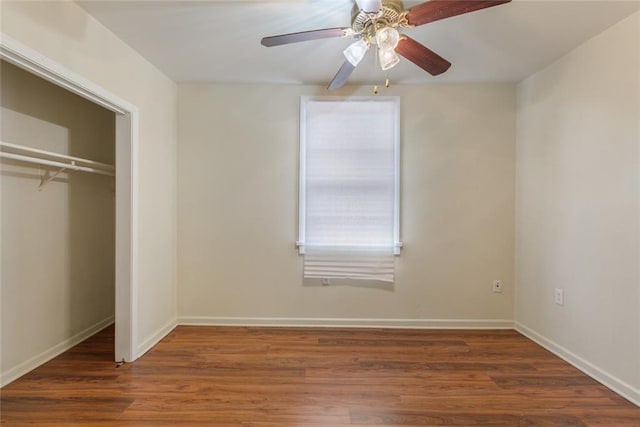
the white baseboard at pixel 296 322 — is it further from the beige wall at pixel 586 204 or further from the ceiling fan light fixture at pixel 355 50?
the ceiling fan light fixture at pixel 355 50

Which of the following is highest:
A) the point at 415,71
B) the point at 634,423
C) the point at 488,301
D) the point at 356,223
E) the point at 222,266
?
the point at 415,71

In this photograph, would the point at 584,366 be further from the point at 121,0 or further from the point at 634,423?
the point at 121,0

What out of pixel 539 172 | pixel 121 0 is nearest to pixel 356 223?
pixel 539 172

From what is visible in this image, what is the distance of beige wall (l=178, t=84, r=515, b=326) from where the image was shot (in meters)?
2.90

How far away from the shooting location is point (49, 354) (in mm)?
2283

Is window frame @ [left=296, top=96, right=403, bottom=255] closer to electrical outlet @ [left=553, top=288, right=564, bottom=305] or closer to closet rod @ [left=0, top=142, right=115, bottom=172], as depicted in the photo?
electrical outlet @ [left=553, top=288, right=564, bottom=305]

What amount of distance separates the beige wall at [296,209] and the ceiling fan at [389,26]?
1.19m

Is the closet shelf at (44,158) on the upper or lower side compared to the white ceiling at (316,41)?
lower

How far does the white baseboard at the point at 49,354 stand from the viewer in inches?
77.9

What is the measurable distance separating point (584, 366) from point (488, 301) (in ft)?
2.73

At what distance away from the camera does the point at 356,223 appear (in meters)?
2.92

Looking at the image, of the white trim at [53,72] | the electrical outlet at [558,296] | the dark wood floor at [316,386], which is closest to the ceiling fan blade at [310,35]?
the white trim at [53,72]

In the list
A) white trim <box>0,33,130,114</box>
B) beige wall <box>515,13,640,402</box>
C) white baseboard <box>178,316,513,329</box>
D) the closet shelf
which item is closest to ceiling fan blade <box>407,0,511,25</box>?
beige wall <box>515,13,640,402</box>

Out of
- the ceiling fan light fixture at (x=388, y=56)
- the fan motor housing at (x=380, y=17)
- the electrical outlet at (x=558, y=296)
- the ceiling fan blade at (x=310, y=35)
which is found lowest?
the electrical outlet at (x=558, y=296)
